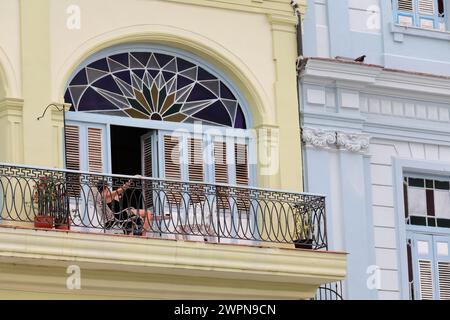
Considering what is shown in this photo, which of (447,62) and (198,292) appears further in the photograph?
(447,62)

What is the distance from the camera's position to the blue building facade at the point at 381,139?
84.9 feet

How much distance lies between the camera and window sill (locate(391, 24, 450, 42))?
27.0 metres

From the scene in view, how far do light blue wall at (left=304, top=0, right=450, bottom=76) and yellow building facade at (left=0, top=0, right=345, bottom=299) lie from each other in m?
0.43

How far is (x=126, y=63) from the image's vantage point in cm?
2520

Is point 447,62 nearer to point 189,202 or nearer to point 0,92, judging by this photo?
point 189,202

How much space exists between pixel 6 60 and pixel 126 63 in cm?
177

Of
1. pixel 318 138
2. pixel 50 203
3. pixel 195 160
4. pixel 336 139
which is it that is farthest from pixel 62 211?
pixel 336 139

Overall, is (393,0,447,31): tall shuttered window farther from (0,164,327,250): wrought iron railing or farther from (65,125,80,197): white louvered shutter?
(65,125,80,197): white louvered shutter

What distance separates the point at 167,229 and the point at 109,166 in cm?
118

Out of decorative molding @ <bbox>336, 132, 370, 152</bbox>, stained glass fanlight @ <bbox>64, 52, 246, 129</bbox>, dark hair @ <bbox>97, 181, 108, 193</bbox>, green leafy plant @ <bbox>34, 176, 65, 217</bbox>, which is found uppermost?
stained glass fanlight @ <bbox>64, 52, 246, 129</bbox>

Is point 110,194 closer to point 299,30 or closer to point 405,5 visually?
point 299,30

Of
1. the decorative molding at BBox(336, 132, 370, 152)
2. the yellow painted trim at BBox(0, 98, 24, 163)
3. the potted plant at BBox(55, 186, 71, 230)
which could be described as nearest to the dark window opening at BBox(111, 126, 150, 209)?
the yellow painted trim at BBox(0, 98, 24, 163)

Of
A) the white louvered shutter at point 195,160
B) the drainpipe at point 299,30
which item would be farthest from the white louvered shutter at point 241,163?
the drainpipe at point 299,30
